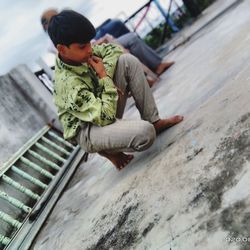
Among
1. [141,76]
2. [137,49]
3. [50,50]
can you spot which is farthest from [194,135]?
[50,50]

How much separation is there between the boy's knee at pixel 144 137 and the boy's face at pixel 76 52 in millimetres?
595

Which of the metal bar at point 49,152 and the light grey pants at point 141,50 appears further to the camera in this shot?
the light grey pants at point 141,50

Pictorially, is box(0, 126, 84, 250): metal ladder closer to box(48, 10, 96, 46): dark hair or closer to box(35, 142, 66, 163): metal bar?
box(35, 142, 66, 163): metal bar

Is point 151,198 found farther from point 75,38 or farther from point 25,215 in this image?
point 25,215

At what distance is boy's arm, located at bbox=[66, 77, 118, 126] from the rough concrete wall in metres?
1.77

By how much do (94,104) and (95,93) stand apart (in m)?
0.27

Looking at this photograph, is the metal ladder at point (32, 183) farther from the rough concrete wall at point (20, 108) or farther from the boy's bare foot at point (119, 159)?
the boy's bare foot at point (119, 159)

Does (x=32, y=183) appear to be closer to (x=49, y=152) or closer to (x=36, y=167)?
(x=36, y=167)

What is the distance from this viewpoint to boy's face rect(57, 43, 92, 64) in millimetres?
2412

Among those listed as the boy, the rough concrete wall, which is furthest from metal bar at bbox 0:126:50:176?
the boy

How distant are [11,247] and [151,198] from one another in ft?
4.46

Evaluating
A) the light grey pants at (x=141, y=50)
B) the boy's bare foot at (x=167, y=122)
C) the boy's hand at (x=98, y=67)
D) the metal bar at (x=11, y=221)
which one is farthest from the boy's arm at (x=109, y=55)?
the light grey pants at (x=141, y=50)

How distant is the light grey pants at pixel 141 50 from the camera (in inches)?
214

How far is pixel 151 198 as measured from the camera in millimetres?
1870
